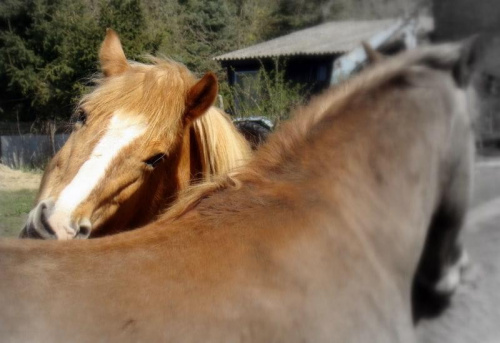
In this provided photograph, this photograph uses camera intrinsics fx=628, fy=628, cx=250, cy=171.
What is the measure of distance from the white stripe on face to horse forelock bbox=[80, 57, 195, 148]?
0.14 feet

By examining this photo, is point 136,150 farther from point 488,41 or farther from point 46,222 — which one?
point 488,41

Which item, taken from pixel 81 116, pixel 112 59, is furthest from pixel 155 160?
pixel 112 59

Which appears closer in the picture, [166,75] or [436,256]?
[436,256]

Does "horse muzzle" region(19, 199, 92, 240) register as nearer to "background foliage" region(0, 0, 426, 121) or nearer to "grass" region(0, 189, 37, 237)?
"background foliage" region(0, 0, 426, 121)

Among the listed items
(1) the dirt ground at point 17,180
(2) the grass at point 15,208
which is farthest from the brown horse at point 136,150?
(1) the dirt ground at point 17,180

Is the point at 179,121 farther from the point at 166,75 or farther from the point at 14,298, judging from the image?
the point at 14,298

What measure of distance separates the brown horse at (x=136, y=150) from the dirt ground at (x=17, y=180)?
825 cm

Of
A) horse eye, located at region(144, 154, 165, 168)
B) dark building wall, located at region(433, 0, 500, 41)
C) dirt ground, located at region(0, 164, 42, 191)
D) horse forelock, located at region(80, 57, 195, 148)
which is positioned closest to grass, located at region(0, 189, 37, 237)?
dirt ground, located at region(0, 164, 42, 191)

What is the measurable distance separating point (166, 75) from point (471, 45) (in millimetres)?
1522

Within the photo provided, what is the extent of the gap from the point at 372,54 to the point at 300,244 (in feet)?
1.97

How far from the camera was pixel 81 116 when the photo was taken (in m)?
2.71

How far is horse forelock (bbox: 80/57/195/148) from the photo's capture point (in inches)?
102

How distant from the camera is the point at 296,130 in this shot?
5.50ft

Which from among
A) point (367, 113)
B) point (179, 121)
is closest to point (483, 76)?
point (367, 113)
